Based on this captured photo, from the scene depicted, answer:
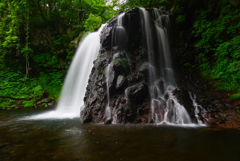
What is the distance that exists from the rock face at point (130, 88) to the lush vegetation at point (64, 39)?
1.30 meters

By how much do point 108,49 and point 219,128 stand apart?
6.96 meters

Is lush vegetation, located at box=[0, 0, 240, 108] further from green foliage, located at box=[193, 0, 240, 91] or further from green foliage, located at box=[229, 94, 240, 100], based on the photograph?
green foliage, located at box=[229, 94, 240, 100]

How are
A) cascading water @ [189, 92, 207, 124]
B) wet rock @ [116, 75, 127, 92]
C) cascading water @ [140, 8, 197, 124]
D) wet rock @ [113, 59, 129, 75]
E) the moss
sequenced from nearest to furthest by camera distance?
cascading water @ [189, 92, 207, 124]
cascading water @ [140, 8, 197, 124]
wet rock @ [116, 75, 127, 92]
wet rock @ [113, 59, 129, 75]
the moss

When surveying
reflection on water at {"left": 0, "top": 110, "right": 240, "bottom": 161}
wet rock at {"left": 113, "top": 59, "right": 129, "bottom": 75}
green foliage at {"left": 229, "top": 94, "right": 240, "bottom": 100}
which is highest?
wet rock at {"left": 113, "top": 59, "right": 129, "bottom": 75}

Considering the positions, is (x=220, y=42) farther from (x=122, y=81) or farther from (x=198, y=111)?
(x=122, y=81)

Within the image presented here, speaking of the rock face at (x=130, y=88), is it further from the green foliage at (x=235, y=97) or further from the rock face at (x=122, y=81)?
the green foliage at (x=235, y=97)

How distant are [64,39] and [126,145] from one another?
618 inches

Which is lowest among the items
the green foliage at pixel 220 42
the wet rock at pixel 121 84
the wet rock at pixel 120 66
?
the wet rock at pixel 121 84

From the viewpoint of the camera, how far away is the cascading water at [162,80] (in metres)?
5.75

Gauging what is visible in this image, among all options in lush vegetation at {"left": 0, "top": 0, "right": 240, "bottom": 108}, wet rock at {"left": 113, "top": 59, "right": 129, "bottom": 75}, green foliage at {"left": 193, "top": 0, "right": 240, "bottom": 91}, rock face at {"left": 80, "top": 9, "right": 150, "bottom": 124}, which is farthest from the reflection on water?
lush vegetation at {"left": 0, "top": 0, "right": 240, "bottom": 108}

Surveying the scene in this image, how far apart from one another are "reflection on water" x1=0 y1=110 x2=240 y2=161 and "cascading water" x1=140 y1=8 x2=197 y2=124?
43.9 inches

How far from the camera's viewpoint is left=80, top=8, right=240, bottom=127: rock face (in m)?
5.89

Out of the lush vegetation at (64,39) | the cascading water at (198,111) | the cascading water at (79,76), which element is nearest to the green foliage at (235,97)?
the lush vegetation at (64,39)

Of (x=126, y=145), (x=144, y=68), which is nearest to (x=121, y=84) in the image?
(x=144, y=68)
